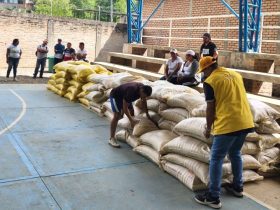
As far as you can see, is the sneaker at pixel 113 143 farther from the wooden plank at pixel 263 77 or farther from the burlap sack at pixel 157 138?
the wooden plank at pixel 263 77

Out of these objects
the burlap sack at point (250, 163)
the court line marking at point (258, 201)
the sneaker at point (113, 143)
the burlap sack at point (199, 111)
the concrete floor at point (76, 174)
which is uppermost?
the burlap sack at point (199, 111)

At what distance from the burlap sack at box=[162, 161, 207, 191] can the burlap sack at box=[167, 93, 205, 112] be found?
99cm

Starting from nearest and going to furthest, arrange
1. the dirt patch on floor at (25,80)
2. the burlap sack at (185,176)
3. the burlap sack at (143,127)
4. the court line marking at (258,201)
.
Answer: the court line marking at (258,201) < the burlap sack at (185,176) < the burlap sack at (143,127) < the dirt patch on floor at (25,80)

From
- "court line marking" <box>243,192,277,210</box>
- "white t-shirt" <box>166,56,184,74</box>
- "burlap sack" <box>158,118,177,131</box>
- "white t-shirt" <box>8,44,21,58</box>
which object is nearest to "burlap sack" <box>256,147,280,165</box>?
"court line marking" <box>243,192,277,210</box>

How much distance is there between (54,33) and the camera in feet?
59.7

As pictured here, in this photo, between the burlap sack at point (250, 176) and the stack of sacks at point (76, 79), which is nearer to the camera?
the burlap sack at point (250, 176)

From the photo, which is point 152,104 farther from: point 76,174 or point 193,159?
point 76,174

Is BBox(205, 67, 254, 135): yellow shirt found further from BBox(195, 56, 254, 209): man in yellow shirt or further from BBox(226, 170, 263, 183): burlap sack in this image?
BBox(226, 170, 263, 183): burlap sack

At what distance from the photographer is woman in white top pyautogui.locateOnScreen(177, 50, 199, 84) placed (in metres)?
8.18

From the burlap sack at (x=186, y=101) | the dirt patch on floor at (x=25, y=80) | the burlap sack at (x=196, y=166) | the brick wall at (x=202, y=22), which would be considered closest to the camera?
the burlap sack at (x=196, y=166)

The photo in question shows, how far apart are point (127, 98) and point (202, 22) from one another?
10256 mm

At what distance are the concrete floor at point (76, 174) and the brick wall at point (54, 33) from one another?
10.5 metres

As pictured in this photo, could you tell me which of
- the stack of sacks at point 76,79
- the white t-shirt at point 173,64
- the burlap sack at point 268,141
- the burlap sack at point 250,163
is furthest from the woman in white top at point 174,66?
the burlap sack at point 250,163

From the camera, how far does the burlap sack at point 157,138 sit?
17.3ft
